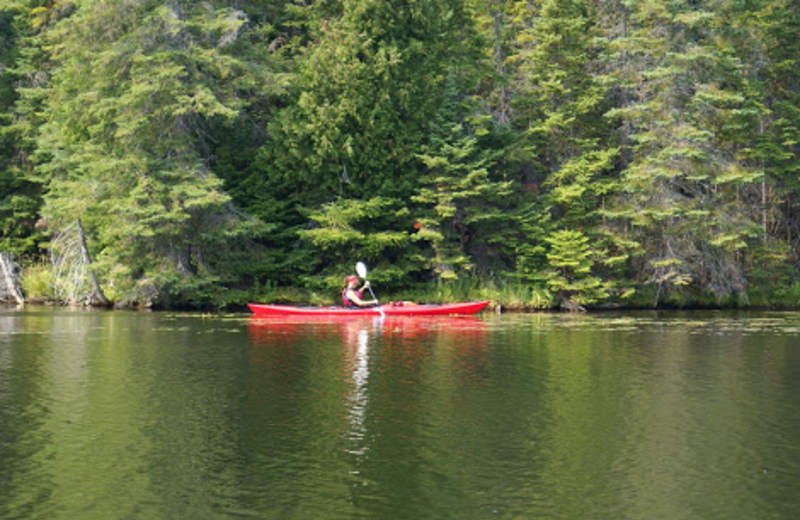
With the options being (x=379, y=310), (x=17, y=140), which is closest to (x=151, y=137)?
(x=17, y=140)

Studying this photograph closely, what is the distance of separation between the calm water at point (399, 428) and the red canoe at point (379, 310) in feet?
24.1

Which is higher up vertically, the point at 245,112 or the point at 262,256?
the point at 245,112

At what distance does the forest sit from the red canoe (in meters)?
3.62

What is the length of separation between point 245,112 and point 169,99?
15.7 feet

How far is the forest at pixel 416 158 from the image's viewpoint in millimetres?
39375

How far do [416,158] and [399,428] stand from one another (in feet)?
88.0

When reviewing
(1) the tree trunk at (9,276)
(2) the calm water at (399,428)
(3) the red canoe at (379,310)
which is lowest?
(2) the calm water at (399,428)

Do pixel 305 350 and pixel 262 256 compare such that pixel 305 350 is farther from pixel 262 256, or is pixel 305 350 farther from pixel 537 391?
pixel 262 256

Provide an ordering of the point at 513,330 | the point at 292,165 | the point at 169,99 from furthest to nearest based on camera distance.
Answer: the point at 292,165
the point at 169,99
the point at 513,330

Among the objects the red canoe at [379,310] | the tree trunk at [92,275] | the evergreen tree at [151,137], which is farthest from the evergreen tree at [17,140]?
the red canoe at [379,310]

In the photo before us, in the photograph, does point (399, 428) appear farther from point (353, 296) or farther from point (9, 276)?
point (9, 276)

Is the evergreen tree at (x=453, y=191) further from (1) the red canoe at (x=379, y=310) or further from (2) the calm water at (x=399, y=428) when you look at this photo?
(2) the calm water at (x=399, y=428)

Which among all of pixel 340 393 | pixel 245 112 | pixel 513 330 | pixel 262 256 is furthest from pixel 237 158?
pixel 340 393

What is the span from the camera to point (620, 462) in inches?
534
